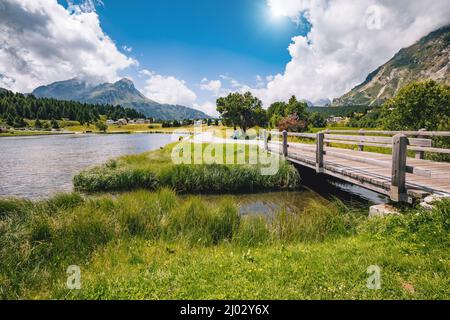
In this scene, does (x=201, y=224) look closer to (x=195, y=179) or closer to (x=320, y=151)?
(x=320, y=151)

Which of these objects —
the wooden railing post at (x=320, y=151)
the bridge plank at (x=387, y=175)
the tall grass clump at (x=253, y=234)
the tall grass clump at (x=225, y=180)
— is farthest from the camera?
the tall grass clump at (x=225, y=180)

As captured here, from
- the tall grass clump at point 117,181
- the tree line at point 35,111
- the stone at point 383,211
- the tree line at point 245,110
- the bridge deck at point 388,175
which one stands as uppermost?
the tree line at point 35,111

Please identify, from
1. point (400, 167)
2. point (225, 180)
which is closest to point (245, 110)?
point (225, 180)

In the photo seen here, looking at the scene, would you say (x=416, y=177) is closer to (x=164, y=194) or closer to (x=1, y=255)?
(x=164, y=194)

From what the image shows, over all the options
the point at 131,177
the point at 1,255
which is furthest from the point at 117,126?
the point at 1,255

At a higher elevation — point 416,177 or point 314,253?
point 416,177

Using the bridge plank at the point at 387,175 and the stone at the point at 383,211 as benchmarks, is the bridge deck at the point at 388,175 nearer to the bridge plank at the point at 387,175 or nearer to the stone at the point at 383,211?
the bridge plank at the point at 387,175

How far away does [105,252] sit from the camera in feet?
19.1

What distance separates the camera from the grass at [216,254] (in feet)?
13.5

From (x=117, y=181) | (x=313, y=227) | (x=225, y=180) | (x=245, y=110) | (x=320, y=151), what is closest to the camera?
(x=313, y=227)

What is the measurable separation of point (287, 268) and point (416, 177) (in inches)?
263

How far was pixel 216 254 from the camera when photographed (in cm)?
562

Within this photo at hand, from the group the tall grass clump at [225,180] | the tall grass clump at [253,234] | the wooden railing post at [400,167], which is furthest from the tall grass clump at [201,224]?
the tall grass clump at [225,180]
